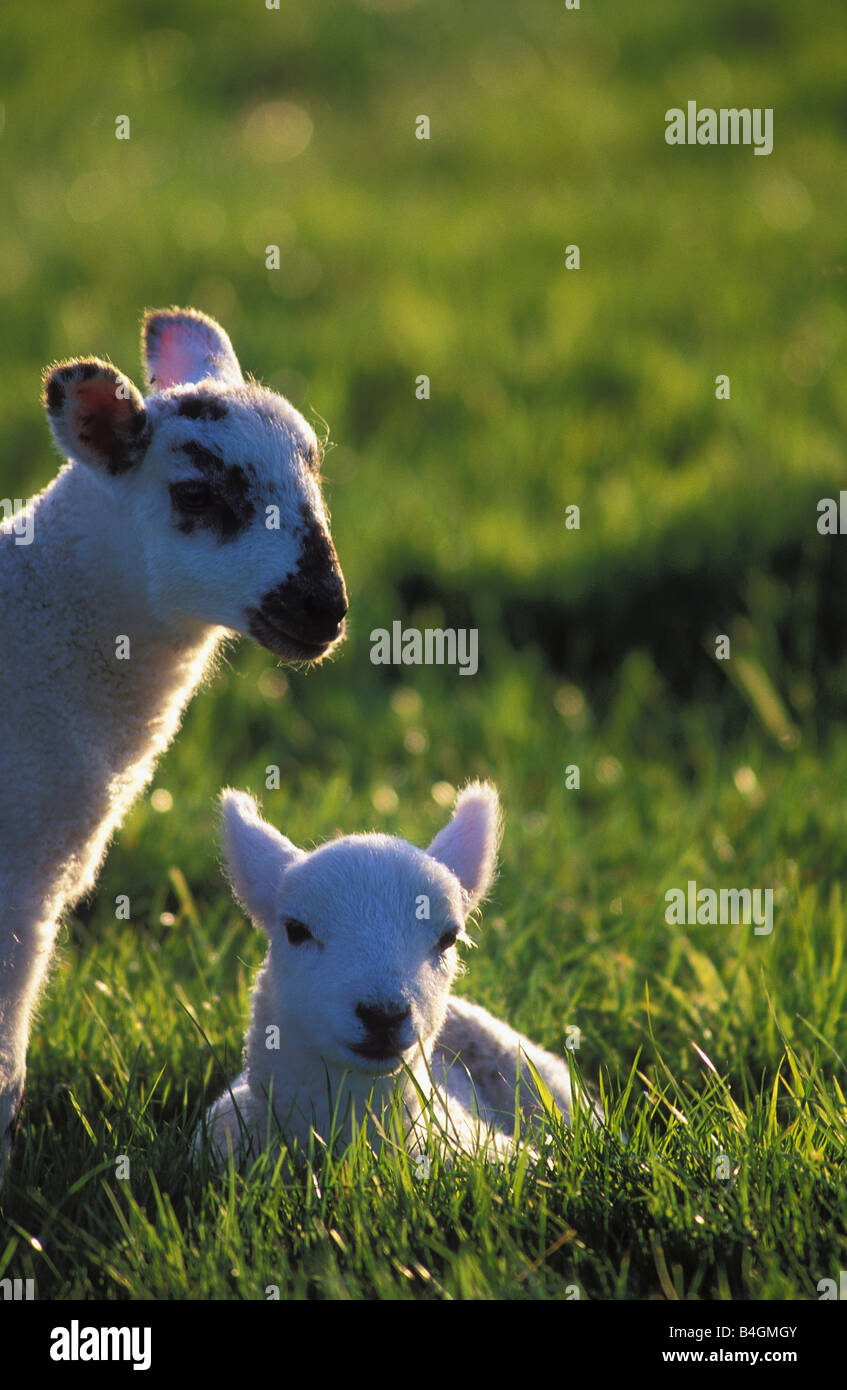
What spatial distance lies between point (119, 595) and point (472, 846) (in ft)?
3.84

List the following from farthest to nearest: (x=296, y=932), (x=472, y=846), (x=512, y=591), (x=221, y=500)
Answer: (x=512, y=591)
(x=472, y=846)
(x=296, y=932)
(x=221, y=500)

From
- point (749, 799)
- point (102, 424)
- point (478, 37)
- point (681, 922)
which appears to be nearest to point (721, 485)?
point (749, 799)

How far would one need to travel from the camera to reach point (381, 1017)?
338cm

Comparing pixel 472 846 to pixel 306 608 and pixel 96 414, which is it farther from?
pixel 96 414

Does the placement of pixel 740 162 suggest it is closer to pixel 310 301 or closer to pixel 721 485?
pixel 310 301

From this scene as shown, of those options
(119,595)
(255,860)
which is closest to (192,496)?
(119,595)

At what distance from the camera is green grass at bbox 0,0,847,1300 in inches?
→ 135

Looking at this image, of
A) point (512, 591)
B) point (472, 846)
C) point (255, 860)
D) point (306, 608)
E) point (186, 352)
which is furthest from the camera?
point (512, 591)

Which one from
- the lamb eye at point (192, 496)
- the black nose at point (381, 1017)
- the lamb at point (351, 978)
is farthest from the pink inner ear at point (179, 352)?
the black nose at point (381, 1017)

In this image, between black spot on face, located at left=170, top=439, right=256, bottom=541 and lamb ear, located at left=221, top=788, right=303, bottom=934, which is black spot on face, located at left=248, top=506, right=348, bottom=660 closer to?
black spot on face, located at left=170, top=439, right=256, bottom=541

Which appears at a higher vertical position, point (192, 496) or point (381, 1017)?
point (192, 496)

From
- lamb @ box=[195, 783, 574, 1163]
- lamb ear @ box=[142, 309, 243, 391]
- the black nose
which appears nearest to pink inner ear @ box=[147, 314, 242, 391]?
lamb ear @ box=[142, 309, 243, 391]

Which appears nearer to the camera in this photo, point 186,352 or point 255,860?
point 255,860

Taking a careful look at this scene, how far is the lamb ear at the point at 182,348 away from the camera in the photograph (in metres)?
4.08
